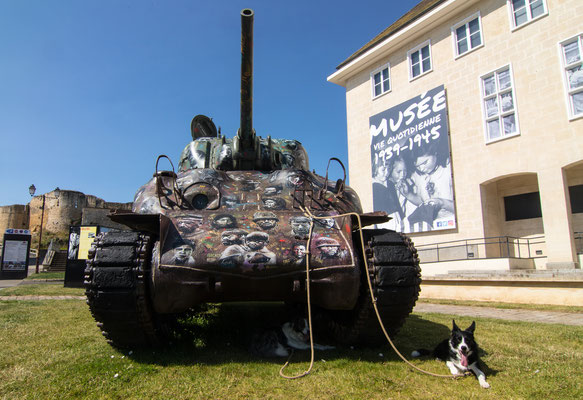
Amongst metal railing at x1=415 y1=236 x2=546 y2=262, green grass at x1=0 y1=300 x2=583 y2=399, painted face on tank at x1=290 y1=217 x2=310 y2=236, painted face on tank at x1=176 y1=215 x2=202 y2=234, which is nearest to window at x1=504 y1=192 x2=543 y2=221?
metal railing at x1=415 y1=236 x2=546 y2=262

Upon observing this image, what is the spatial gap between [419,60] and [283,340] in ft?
57.2

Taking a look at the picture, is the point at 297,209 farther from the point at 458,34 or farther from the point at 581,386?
the point at 458,34

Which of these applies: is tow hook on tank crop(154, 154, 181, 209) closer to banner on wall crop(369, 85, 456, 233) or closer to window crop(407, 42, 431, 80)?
banner on wall crop(369, 85, 456, 233)

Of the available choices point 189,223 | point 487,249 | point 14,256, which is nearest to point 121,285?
point 189,223

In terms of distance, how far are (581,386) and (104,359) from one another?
12.9ft

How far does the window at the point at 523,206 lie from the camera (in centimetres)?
1507

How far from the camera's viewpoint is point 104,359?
3754 millimetres

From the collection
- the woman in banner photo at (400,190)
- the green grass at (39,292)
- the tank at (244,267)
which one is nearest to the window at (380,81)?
the woman in banner photo at (400,190)

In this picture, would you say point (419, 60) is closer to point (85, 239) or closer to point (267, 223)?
point (85, 239)

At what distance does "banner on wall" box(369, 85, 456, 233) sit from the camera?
16.7m

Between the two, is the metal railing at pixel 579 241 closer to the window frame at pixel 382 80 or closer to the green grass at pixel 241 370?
the green grass at pixel 241 370

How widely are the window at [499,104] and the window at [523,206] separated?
8.04 feet

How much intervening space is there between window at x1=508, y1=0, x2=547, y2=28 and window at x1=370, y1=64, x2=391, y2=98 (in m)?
5.96

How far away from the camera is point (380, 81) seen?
20516 millimetres
